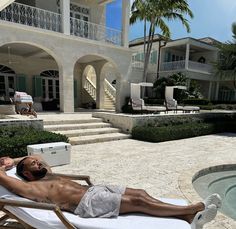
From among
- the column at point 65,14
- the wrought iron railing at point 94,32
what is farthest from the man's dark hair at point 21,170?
the wrought iron railing at point 94,32

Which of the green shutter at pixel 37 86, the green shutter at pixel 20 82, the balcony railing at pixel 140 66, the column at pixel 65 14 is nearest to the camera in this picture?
the column at pixel 65 14

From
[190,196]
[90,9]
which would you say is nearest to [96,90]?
[90,9]

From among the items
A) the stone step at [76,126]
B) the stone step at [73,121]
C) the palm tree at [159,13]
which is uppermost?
the palm tree at [159,13]

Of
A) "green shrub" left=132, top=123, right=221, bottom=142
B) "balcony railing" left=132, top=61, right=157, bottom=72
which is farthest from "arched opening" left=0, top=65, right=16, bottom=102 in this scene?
"balcony railing" left=132, top=61, right=157, bottom=72

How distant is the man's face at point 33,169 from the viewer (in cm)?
284

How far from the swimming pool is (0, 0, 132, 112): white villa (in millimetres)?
9120

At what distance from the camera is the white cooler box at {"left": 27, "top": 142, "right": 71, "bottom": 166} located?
5441mm

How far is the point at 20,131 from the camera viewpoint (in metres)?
6.77

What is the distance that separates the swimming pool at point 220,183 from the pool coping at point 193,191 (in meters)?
0.08

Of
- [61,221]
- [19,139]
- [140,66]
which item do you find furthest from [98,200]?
[140,66]

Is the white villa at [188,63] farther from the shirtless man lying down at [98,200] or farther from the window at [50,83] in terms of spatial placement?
the shirtless man lying down at [98,200]

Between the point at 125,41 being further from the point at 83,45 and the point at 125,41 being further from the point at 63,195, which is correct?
the point at 63,195

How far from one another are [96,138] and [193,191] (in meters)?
5.23

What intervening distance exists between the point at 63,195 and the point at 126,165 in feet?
11.3
